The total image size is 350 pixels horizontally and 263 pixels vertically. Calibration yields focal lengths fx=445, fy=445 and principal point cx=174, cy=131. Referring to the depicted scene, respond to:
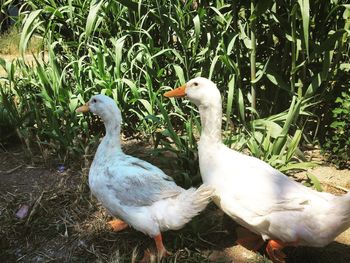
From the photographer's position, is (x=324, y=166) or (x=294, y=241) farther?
(x=324, y=166)

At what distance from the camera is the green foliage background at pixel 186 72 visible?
331 centimetres

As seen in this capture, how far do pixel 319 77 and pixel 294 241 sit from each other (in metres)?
1.48

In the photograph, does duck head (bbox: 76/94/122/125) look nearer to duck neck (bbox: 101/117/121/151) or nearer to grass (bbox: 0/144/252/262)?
duck neck (bbox: 101/117/121/151)

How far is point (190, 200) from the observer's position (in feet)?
7.56

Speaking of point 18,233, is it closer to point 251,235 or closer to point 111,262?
point 111,262

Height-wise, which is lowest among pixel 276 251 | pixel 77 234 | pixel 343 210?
pixel 77 234

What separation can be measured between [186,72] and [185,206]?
1763 mm

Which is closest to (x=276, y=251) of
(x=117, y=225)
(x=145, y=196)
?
(x=145, y=196)

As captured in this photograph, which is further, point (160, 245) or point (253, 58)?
point (253, 58)

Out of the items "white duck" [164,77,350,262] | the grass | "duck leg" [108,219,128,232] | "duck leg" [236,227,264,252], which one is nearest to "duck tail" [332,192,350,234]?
"white duck" [164,77,350,262]

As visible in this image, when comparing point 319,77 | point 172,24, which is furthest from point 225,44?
point 319,77

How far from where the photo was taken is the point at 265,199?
2371 mm

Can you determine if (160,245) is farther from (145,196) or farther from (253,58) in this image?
(253,58)

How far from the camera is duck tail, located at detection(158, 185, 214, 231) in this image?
2.29 m
